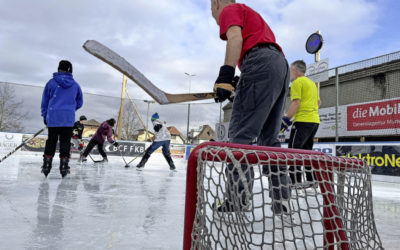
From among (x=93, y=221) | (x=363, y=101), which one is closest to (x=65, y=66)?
(x=93, y=221)

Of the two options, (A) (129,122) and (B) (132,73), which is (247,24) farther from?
(A) (129,122)

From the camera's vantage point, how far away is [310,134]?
3.06 meters

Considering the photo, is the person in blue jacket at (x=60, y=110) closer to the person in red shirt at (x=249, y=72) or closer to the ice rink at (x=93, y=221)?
the ice rink at (x=93, y=221)

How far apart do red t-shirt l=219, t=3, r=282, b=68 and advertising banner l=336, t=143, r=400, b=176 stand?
560 cm

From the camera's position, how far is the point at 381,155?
6570 millimetres

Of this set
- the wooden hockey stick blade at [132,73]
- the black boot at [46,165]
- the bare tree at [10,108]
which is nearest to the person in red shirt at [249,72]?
the wooden hockey stick blade at [132,73]

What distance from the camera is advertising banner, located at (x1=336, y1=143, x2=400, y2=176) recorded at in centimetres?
626

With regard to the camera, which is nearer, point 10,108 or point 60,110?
point 60,110

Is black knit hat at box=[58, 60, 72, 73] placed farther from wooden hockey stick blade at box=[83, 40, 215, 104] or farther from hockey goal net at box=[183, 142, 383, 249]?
hockey goal net at box=[183, 142, 383, 249]

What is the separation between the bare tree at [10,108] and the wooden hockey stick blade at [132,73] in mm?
9386

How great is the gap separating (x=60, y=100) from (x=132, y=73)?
5.96 ft

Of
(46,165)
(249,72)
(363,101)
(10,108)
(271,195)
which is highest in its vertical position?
(363,101)

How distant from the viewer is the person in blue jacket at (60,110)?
10.6 ft

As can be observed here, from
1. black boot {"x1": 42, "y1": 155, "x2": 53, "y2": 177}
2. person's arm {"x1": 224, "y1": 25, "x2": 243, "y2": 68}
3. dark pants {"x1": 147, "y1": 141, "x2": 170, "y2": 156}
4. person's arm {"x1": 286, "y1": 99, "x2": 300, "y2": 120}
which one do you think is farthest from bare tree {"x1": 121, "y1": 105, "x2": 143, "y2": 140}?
person's arm {"x1": 224, "y1": 25, "x2": 243, "y2": 68}
